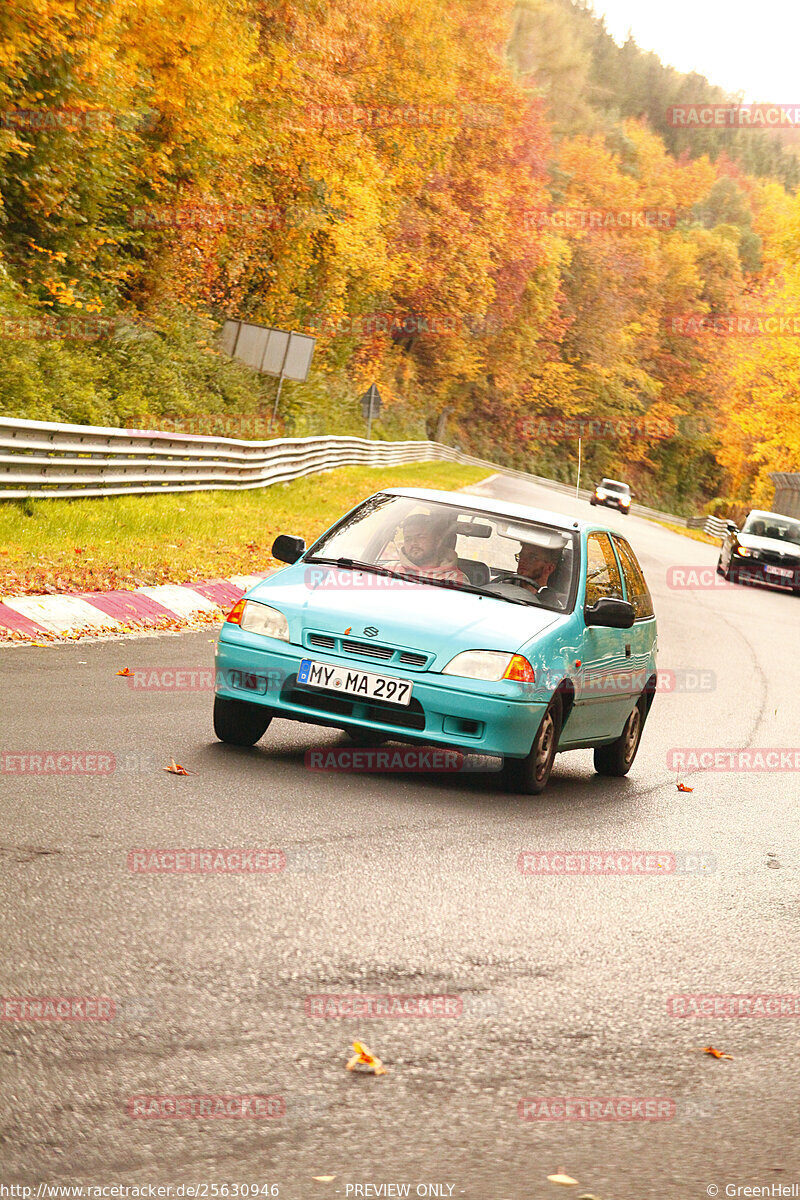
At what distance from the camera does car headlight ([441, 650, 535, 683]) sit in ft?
25.6

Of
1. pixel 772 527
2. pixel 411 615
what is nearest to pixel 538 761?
pixel 411 615

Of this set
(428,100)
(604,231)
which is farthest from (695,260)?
(428,100)

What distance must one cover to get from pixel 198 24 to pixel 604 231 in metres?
70.9

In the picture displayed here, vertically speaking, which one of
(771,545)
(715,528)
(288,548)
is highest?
(288,548)

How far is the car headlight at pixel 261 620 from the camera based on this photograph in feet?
26.5

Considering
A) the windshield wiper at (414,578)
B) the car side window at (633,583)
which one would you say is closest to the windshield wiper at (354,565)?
the windshield wiper at (414,578)

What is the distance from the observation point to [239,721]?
331 inches

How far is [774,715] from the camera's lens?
44.9ft

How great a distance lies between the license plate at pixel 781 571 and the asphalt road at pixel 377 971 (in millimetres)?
25033

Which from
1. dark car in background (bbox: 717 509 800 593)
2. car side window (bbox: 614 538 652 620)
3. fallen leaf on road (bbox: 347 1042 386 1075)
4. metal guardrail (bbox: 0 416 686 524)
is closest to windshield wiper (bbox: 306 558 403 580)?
car side window (bbox: 614 538 652 620)

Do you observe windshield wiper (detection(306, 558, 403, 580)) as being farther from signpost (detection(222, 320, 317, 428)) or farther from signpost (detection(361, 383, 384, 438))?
signpost (detection(361, 383, 384, 438))

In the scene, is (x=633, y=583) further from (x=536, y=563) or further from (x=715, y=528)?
(x=715, y=528)

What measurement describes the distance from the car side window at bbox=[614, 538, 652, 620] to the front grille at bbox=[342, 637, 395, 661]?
2.57 metres

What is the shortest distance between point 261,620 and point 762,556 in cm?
2667
